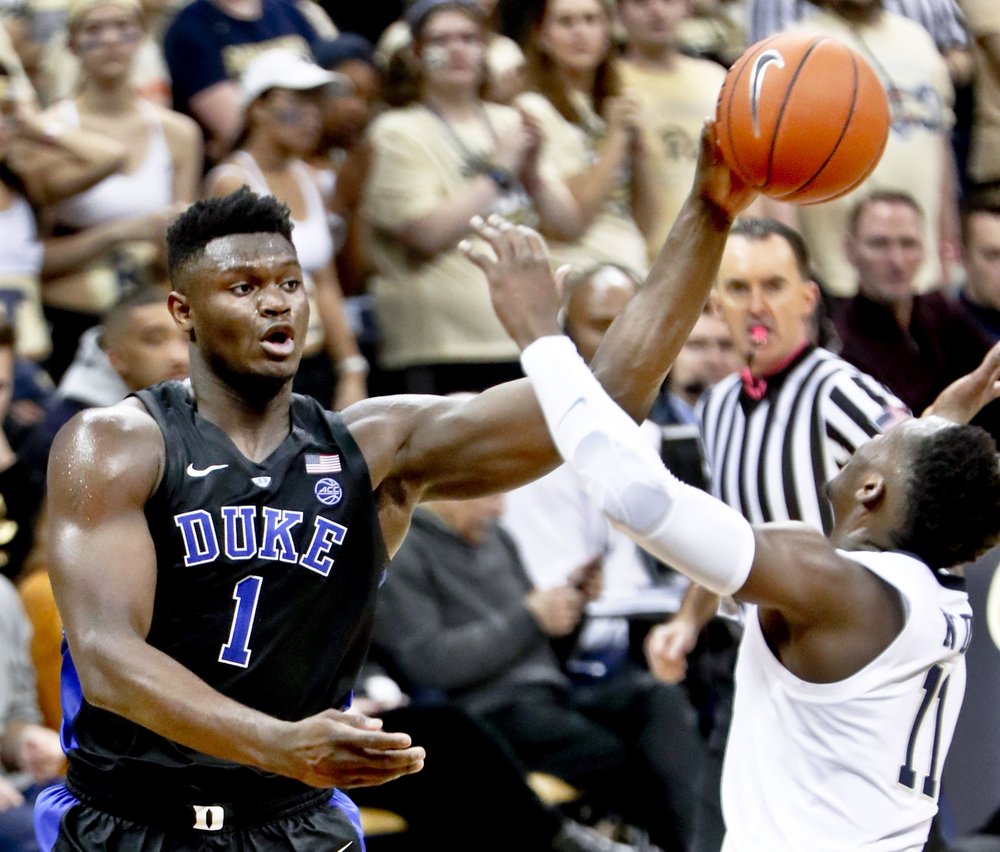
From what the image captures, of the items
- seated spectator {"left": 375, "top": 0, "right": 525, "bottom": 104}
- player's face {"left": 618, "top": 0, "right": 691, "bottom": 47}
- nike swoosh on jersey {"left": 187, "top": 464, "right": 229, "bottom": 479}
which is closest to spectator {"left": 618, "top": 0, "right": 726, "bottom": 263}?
player's face {"left": 618, "top": 0, "right": 691, "bottom": 47}

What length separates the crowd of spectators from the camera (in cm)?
606

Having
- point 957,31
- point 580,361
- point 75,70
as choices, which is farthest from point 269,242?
point 957,31

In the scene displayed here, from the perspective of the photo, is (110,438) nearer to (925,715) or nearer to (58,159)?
(925,715)

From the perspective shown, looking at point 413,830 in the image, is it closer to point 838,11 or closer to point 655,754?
point 655,754

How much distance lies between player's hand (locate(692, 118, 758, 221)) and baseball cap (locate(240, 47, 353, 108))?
334 cm

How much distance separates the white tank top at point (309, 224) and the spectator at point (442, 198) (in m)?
0.28

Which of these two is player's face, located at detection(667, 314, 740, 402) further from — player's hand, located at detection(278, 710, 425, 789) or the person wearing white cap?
player's hand, located at detection(278, 710, 425, 789)

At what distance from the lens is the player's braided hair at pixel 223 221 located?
346 cm

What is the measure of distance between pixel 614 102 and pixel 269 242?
405cm

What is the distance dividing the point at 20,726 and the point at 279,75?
272 centimetres

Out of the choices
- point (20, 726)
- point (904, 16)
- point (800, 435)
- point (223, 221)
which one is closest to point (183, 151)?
point (20, 726)

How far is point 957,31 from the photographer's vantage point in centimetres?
823

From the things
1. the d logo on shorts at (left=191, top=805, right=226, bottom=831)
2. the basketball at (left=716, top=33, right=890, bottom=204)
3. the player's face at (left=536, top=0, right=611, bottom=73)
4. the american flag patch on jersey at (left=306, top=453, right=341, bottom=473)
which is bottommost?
the d logo on shorts at (left=191, top=805, right=226, bottom=831)

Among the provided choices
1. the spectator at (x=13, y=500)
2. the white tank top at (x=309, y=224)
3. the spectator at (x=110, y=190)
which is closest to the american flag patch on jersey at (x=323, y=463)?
the spectator at (x=13, y=500)
